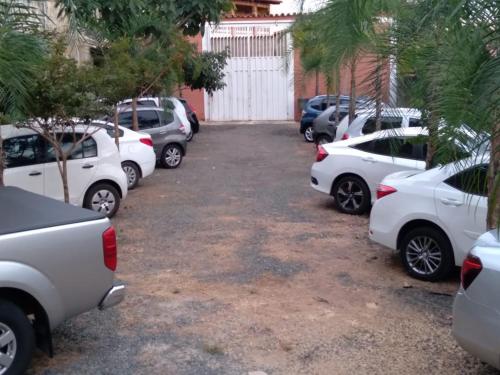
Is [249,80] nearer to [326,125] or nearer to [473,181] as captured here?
[326,125]

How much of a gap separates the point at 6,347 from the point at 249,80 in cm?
2738

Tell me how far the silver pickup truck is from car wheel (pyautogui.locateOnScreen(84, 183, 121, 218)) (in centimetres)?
611

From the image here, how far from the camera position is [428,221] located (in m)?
7.85

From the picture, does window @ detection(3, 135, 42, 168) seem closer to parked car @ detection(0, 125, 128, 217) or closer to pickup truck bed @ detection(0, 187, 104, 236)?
parked car @ detection(0, 125, 128, 217)

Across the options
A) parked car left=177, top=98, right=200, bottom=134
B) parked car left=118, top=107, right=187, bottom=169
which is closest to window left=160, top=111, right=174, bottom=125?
parked car left=118, top=107, right=187, bottom=169

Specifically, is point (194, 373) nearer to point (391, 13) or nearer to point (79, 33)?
point (79, 33)

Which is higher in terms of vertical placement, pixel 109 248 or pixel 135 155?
pixel 109 248

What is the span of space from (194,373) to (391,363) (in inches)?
61.2

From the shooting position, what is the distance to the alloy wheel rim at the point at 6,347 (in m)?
4.75

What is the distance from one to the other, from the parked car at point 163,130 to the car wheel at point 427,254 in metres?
10.6

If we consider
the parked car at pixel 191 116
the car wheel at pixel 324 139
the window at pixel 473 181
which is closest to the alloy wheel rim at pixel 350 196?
the window at pixel 473 181

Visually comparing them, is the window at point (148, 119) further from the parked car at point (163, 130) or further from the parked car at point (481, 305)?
the parked car at point (481, 305)

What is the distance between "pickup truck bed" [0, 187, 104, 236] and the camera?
489 centimetres

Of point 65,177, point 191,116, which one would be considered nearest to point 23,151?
point 65,177
